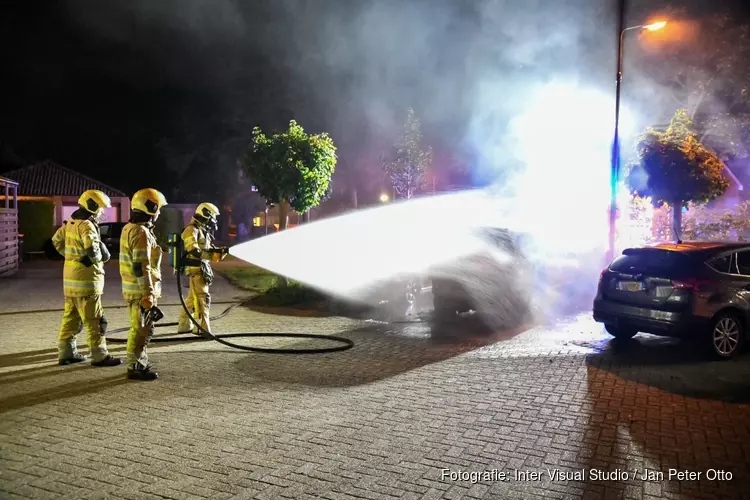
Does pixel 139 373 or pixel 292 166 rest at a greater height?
pixel 292 166

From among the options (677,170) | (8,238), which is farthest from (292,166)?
(8,238)

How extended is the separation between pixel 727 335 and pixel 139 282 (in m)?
7.16

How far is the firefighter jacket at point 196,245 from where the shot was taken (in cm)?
884

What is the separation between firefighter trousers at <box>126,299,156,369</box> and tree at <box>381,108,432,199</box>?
29293 millimetres

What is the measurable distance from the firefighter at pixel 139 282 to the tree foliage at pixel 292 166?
23.8 ft

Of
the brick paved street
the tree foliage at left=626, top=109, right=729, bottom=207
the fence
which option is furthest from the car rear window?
the fence

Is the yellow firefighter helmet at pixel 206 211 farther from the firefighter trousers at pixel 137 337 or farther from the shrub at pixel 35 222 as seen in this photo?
the shrub at pixel 35 222

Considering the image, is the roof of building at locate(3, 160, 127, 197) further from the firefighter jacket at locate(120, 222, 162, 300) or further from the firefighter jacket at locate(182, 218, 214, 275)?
the firefighter jacket at locate(120, 222, 162, 300)

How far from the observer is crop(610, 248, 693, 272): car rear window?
8.01 metres

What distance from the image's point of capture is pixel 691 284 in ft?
25.4

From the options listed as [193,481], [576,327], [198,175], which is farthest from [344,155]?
[193,481]

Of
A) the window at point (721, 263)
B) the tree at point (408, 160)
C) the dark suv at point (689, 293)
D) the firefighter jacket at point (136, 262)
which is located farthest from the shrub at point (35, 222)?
the window at point (721, 263)

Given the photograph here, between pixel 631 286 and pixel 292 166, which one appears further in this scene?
pixel 292 166

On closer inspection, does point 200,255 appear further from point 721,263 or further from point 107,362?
point 721,263
